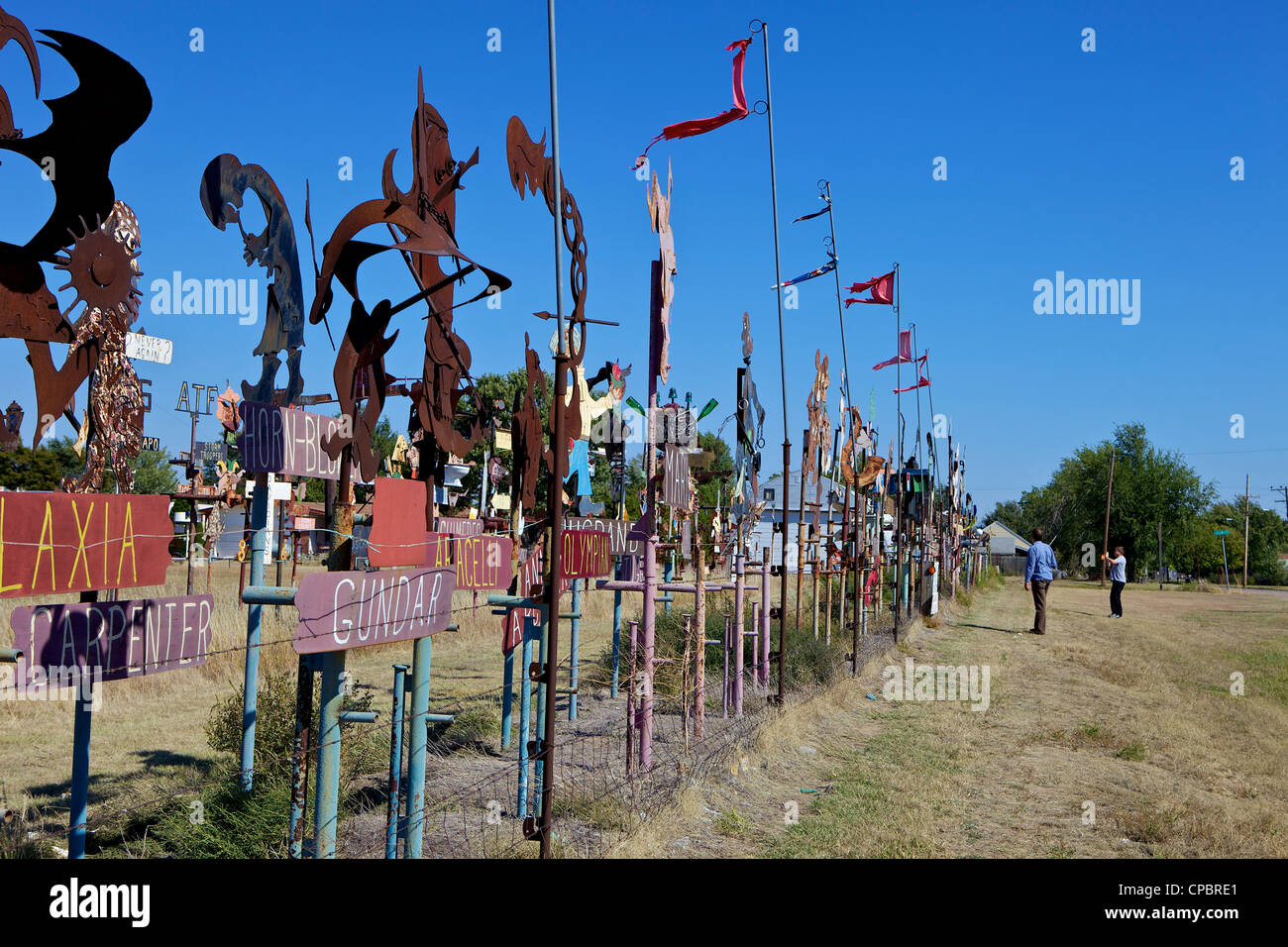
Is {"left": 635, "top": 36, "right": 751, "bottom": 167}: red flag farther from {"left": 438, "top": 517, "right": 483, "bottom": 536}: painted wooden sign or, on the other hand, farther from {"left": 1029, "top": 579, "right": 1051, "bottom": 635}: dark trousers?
{"left": 1029, "top": 579, "right": 1051, "bottom": 635}: dark trousers

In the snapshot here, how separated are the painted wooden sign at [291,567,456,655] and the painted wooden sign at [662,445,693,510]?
2735mm

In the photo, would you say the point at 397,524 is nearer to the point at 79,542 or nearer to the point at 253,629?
the point at 79,542

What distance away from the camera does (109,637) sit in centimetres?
311

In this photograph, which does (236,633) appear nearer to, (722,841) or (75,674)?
(722,841)

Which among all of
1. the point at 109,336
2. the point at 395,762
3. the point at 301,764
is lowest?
the point at 395,762

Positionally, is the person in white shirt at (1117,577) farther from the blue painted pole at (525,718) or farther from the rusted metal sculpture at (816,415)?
the blue painted pole at (525,718)

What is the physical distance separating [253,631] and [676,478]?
2903mm

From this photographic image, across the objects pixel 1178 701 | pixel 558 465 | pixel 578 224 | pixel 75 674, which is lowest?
pixel 1178 701

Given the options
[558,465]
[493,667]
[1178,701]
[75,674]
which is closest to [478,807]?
[558,465]

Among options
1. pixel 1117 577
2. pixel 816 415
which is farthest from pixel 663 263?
pixel 1117 577

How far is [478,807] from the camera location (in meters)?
5.55

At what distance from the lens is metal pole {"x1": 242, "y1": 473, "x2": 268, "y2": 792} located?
16.5 ft

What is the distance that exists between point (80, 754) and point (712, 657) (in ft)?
24.2

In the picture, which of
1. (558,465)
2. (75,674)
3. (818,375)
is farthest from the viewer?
(818,375)
